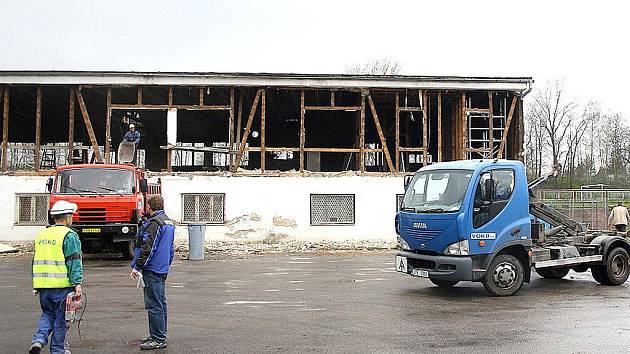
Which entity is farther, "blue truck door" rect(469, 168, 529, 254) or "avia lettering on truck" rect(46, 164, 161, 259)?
"avia lettering on truck" rect(46, 164, 161, 259)

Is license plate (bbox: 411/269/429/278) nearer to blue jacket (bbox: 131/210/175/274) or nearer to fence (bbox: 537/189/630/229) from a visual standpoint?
blue jacket (bbox: 131/210/175/274)

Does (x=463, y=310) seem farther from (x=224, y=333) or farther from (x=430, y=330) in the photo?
(x=224, y=333)

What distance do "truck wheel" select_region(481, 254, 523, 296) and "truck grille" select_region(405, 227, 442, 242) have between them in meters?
1.18

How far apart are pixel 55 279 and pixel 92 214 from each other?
11121 millimetres

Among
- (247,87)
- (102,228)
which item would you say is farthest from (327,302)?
(247,87)

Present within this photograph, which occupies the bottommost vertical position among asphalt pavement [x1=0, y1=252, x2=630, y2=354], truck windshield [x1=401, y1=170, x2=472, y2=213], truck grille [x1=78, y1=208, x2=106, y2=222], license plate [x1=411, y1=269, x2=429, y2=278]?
asphalt pavement [x1=0, y1=252, x2=630, y2=354]

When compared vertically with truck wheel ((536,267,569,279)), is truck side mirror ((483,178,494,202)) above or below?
above

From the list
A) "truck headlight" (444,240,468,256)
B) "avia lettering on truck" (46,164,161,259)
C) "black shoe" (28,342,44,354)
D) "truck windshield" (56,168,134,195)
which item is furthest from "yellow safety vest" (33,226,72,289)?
"truck windshield" (56,168,134,195)

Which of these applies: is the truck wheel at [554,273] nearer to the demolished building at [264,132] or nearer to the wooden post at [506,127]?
the demolished building at [264,132]

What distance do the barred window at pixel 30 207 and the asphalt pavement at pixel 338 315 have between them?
27.9 ft

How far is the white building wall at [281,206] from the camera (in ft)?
79.0

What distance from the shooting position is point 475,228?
453 inches

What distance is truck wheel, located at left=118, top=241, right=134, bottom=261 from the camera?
60.8ft

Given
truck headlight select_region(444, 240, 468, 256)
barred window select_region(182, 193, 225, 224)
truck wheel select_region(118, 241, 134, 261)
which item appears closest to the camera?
truck headlight select_region(444, 240, 468, 256)
